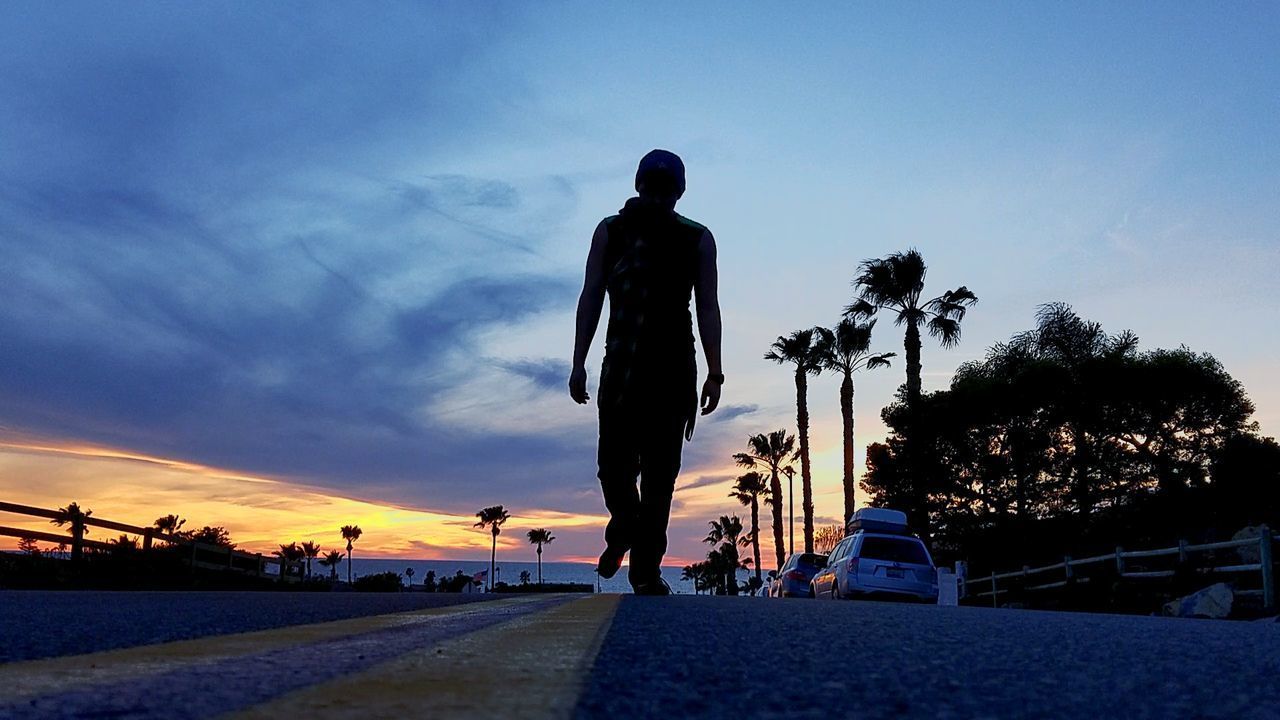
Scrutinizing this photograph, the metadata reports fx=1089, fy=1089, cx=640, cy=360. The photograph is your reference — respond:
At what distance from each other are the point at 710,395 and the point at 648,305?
27.2 inches

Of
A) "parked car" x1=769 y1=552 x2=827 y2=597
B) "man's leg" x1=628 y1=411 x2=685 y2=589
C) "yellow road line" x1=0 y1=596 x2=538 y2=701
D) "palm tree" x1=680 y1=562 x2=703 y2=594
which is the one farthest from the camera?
"palm tree" x1=680 y1=562 x2=703 y2=594

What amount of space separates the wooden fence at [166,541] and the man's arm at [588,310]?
1387 centimetres

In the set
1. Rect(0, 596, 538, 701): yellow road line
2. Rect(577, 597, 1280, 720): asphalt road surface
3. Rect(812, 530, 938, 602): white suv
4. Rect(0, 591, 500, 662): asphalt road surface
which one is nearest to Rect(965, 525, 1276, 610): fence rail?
Rect(812, 530, 938, 602): white suv

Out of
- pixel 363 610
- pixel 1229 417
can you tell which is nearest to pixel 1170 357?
pixel 1229 417

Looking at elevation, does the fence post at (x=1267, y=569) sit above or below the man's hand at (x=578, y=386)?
below

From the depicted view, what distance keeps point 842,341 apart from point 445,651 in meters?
47.1

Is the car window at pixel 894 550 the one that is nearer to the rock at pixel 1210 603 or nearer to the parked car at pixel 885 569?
the parked car at pixel 885 569

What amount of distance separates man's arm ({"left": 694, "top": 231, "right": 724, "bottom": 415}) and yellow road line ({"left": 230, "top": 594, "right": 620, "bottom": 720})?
162 inches

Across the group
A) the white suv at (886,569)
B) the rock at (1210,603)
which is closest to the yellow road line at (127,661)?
the rock at (1210,603)

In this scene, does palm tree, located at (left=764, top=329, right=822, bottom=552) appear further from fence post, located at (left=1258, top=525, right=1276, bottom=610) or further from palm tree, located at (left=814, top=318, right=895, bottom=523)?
fence post, located at (left=1258, top=525, right=1276, bottom=610)

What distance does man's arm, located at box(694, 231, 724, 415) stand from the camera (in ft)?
20.7

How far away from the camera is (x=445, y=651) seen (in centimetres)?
213

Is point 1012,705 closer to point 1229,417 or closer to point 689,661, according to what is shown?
point 689,661

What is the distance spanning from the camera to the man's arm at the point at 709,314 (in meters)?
6.32
